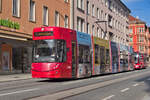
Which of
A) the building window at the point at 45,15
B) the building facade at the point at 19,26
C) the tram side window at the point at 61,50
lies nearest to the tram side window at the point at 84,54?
the tram side window at the point at 61,50

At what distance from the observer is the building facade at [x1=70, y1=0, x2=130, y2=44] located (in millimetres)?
38287

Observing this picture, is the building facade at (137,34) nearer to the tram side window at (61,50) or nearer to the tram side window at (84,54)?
the tram side window at (84,54)

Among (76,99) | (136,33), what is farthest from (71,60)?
(136,33)

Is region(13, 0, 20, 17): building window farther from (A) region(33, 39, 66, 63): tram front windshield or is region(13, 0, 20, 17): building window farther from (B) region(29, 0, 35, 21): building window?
(A) region(33, 39, 66, 63): tram front windshield

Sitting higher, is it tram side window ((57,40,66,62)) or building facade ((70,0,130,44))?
building facade ((70,0,130,44))

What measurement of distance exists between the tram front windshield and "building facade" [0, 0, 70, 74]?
6.54 m

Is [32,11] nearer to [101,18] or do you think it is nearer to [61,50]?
[61,50]

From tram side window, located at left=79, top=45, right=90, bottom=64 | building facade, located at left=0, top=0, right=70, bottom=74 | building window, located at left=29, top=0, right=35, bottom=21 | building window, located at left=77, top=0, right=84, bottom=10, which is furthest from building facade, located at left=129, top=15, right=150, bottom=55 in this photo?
tram side window, located at left=79, top=45, right=90, bottom=64

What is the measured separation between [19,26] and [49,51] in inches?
383

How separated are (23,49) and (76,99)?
18827 mm

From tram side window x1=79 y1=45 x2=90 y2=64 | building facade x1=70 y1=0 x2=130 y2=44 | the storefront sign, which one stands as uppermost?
building facade x1=70 y1=0 x2=130 y2=44

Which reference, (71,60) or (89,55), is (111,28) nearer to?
(89,55)

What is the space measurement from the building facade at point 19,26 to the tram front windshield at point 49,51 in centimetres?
654

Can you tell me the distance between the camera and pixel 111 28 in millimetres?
55938
